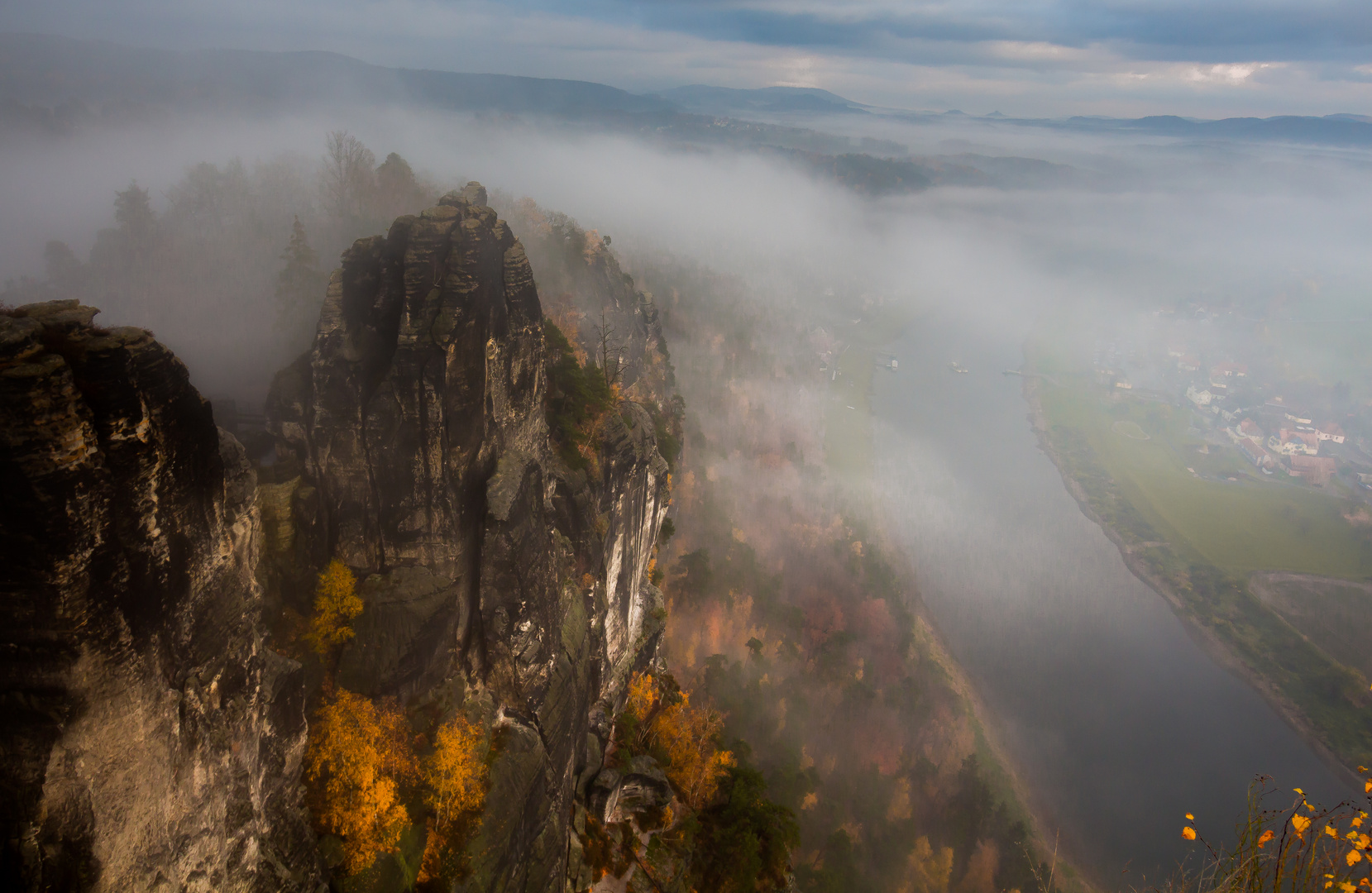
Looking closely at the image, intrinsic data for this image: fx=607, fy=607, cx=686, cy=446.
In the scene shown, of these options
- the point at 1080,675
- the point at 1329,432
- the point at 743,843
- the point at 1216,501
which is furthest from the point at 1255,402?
the point at 743,843

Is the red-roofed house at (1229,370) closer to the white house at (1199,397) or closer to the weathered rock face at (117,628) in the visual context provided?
the white house at (1199,397)

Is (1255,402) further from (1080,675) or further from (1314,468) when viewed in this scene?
(1080,675)

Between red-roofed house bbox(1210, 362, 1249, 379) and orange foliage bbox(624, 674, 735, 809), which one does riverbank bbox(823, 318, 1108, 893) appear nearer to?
orange foliage bbox(624, 674, 735, 809)

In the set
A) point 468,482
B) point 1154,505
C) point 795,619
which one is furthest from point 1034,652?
point 468,482

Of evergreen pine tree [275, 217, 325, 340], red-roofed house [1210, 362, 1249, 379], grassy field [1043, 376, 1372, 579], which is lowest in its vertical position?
grassy field [1043, 376, 1372, 579]

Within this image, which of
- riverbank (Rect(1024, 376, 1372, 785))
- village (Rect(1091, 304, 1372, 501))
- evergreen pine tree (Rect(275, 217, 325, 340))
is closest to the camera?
evergreen pine tree (Rect(275, 217, 325, 340))

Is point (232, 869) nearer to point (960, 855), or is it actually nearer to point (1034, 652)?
point (960, 855)

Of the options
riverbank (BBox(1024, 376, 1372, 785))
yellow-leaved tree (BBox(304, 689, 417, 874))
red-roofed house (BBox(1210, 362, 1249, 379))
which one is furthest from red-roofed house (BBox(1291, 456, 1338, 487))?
yellow-leaved tree (BBox(304, 689, 417, 874))
